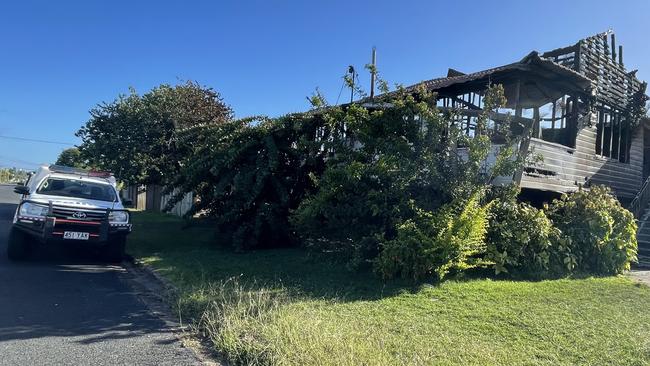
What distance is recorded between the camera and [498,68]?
37.8ft

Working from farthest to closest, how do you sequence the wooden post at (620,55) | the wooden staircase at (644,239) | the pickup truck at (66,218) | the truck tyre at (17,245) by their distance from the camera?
the wooden post at (620,55) → the wooden staircase at (644,239) → the truck tyre at (17,245) → the pickup truck at (66,218)

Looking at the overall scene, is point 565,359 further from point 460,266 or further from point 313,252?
point 313,252

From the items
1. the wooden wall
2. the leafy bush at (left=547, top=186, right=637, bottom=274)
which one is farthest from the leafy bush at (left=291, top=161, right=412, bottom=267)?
the leafy bush at (left=547, top=186, right=637, bottom=274)

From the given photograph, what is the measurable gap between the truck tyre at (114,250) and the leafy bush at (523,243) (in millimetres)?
7133

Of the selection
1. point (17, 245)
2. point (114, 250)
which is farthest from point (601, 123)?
point (17, 245)

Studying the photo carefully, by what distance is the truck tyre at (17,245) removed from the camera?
924 cm

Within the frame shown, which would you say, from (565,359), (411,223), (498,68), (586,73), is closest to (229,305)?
(411,223)

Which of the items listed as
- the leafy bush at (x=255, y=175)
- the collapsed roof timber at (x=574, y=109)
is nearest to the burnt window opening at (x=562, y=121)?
the collapsed roof timber at (x=574, y=109)

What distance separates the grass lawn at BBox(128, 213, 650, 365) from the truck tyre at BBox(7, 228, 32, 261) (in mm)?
2615

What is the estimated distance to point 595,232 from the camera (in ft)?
31.0

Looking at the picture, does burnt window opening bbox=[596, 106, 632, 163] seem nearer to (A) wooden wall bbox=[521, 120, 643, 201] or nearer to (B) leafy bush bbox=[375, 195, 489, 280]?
(A) wooden wall bbox=[521, 120, 643, 201]

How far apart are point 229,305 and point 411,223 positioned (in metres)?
3.15

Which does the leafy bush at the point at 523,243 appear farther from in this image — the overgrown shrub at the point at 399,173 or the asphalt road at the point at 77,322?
the asphalt road at the point at 77,322

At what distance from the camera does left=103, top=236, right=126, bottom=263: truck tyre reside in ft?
32.8
